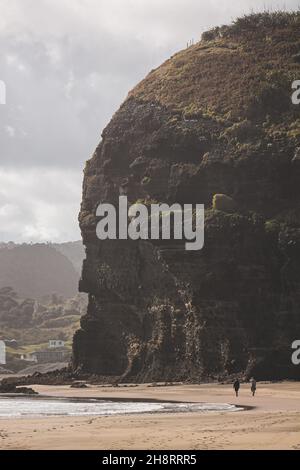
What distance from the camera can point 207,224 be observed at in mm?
63188

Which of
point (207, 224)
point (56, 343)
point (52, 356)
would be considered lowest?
point (52, 356)

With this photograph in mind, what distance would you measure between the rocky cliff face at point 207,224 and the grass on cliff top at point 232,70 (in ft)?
0.57

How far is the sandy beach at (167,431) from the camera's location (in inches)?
822

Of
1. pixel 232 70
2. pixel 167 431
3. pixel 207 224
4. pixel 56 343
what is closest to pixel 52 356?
pixel 56 343

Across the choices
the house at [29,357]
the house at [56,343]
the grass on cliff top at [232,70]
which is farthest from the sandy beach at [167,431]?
the house at [56,343]

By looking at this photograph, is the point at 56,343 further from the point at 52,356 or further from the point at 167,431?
the point at 167,431

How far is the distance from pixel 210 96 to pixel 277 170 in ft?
44.3

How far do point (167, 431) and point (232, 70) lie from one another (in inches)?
2320

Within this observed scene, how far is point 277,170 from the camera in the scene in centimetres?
6569

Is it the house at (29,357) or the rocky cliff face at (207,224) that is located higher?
the rocky cliff face at (207,224)

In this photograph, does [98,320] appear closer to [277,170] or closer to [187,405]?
[277,170]

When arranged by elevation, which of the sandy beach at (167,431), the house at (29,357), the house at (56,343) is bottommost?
the house at (29,357)

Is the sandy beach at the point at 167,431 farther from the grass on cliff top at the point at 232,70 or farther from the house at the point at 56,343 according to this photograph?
the house at the point at 56,343
